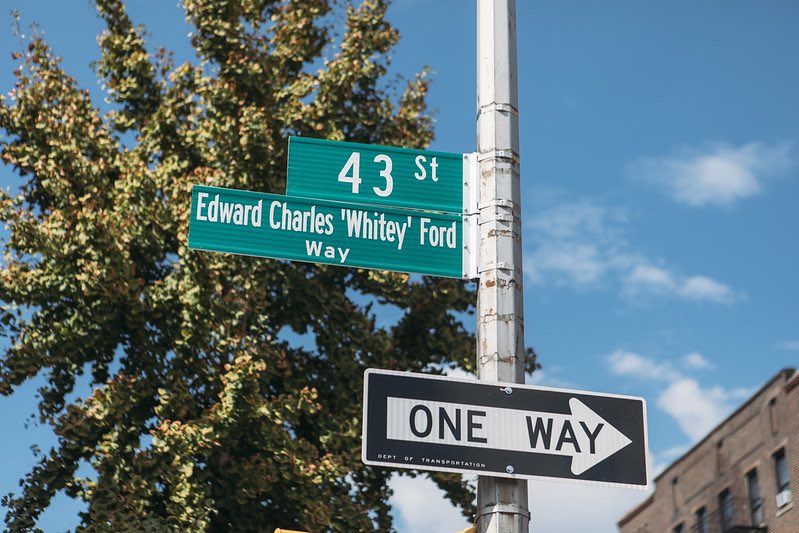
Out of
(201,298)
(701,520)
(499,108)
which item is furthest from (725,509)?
(499,108)

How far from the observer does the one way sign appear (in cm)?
494

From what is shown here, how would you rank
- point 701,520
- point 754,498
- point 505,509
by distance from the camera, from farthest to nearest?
1. point 701,520
2. point 754,498
3. point 505,509

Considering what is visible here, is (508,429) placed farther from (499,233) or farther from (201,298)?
(201,298)

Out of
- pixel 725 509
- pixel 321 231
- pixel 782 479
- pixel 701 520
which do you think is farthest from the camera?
pixel 701 520

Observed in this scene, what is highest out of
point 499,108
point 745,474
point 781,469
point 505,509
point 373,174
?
point 745,474

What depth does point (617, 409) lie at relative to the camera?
17.1ft

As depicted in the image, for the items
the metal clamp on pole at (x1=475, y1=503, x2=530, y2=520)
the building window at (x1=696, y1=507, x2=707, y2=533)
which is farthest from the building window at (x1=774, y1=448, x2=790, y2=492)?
the metal clamp on pole at (x1=475, y1=503, x2=530, y2=520)

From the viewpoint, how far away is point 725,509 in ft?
→ 130

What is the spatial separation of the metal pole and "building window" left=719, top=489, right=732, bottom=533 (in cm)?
3579

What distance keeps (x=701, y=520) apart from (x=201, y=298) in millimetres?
29463

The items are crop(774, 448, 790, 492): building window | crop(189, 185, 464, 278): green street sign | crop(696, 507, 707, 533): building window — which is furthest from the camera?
crop(696, 507, 707, 533): building window

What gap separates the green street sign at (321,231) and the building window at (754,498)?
34.2 meters

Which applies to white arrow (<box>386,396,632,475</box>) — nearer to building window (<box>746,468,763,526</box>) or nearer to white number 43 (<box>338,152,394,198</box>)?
white number 43 (<box>338,152,394,198</box>)

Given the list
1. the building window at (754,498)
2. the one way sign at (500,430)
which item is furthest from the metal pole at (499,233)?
the building window at (754,498)
